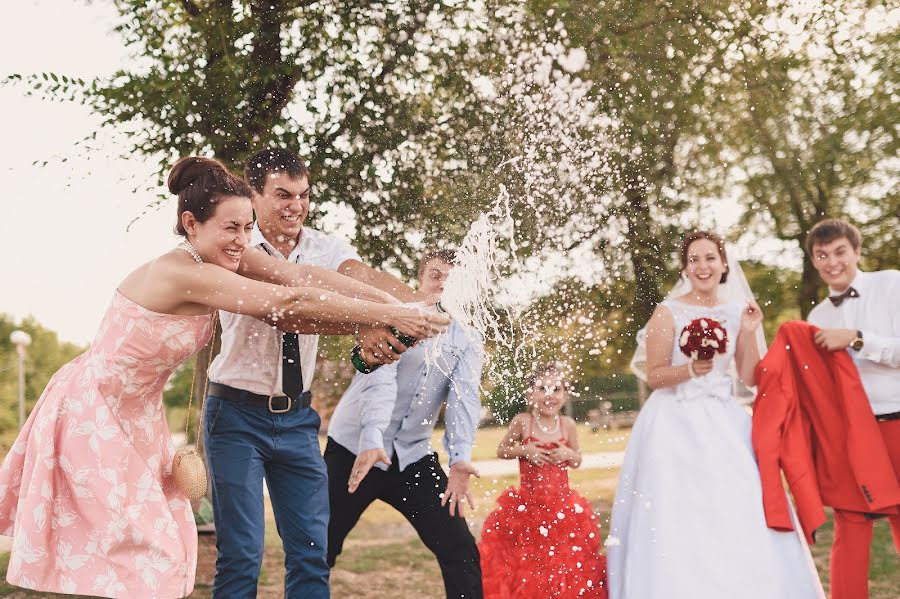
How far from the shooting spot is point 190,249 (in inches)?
124

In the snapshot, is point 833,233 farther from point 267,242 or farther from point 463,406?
point 267,242

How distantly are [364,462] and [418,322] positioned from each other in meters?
1.38

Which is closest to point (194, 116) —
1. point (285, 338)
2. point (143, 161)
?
point (143, 161)

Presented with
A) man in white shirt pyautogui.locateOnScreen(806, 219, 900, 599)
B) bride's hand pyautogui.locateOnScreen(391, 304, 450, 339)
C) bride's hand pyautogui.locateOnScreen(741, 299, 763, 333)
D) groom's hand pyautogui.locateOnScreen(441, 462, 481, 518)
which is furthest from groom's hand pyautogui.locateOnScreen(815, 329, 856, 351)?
bride's hand pyautogui.locateOnScreen(391, 304, 450, 339)

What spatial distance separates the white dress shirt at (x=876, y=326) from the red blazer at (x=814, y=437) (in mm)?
109

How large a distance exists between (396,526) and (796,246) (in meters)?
6.03

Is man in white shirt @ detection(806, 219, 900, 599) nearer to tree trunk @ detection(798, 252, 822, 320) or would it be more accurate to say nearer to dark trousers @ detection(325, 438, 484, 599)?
dark trousers @ detection(325, 438, 484, 599)

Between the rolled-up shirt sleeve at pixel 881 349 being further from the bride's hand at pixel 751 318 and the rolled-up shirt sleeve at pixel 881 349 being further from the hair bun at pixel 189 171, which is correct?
the hair bun at pixel 189 171

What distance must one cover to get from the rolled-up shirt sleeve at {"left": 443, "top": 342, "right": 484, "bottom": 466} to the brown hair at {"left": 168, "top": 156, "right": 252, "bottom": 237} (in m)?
1.66

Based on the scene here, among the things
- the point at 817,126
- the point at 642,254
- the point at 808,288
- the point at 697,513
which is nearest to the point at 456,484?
the point at 697,513

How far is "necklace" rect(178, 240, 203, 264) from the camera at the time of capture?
3129 mm

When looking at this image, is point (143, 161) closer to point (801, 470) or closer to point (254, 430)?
point (254, 430)

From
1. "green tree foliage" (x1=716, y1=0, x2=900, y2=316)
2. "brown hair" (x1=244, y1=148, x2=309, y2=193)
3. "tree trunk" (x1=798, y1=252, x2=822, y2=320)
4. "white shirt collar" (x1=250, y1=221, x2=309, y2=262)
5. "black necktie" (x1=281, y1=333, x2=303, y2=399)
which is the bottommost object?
"black necktie" (x1=281, y1=333, x2=303, y2=399)

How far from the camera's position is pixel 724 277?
16.2 feet
